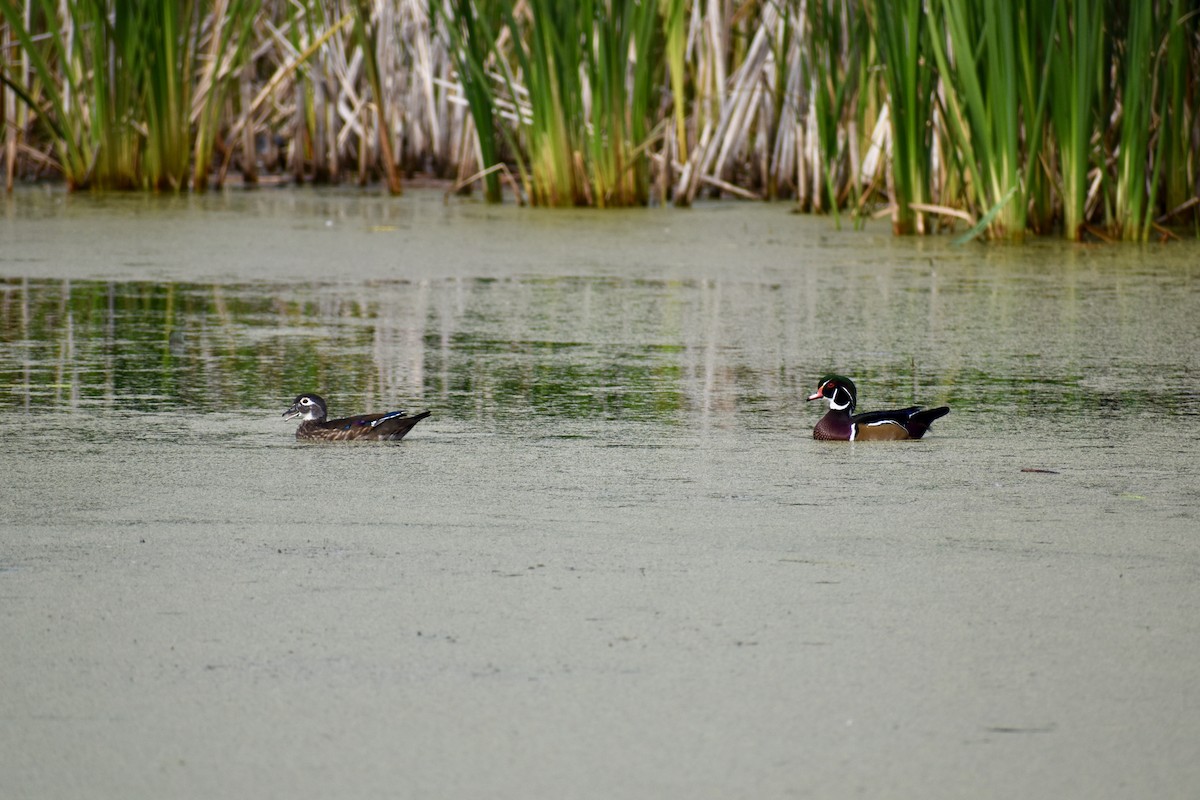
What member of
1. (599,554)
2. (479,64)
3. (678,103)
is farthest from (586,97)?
(599,554)

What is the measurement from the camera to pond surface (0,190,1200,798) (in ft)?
4.62

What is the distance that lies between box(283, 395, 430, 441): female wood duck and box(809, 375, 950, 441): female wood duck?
608 mm

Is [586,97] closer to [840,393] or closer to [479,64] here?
[479,64]

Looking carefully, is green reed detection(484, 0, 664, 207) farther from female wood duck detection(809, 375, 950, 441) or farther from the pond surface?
female wood duck detection(809, 375, 950, 441)

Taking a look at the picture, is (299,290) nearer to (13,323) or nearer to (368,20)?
(13,323)

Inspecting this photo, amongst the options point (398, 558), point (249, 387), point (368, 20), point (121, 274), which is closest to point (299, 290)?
point (121, 274)

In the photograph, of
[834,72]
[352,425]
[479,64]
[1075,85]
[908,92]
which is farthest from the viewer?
[479,64]

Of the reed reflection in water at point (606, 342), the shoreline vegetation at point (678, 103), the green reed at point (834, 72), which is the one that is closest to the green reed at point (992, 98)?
the shoreline vegetation at point (678, 103)

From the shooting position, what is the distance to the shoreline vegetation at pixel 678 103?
5465 millimetres

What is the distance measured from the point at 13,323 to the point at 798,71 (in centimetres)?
395

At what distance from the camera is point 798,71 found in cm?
714

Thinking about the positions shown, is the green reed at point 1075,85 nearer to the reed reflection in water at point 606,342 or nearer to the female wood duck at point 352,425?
the reed reflection in water at point 606,342

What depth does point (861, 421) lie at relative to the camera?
270 centimetres

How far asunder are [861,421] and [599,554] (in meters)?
0.81
